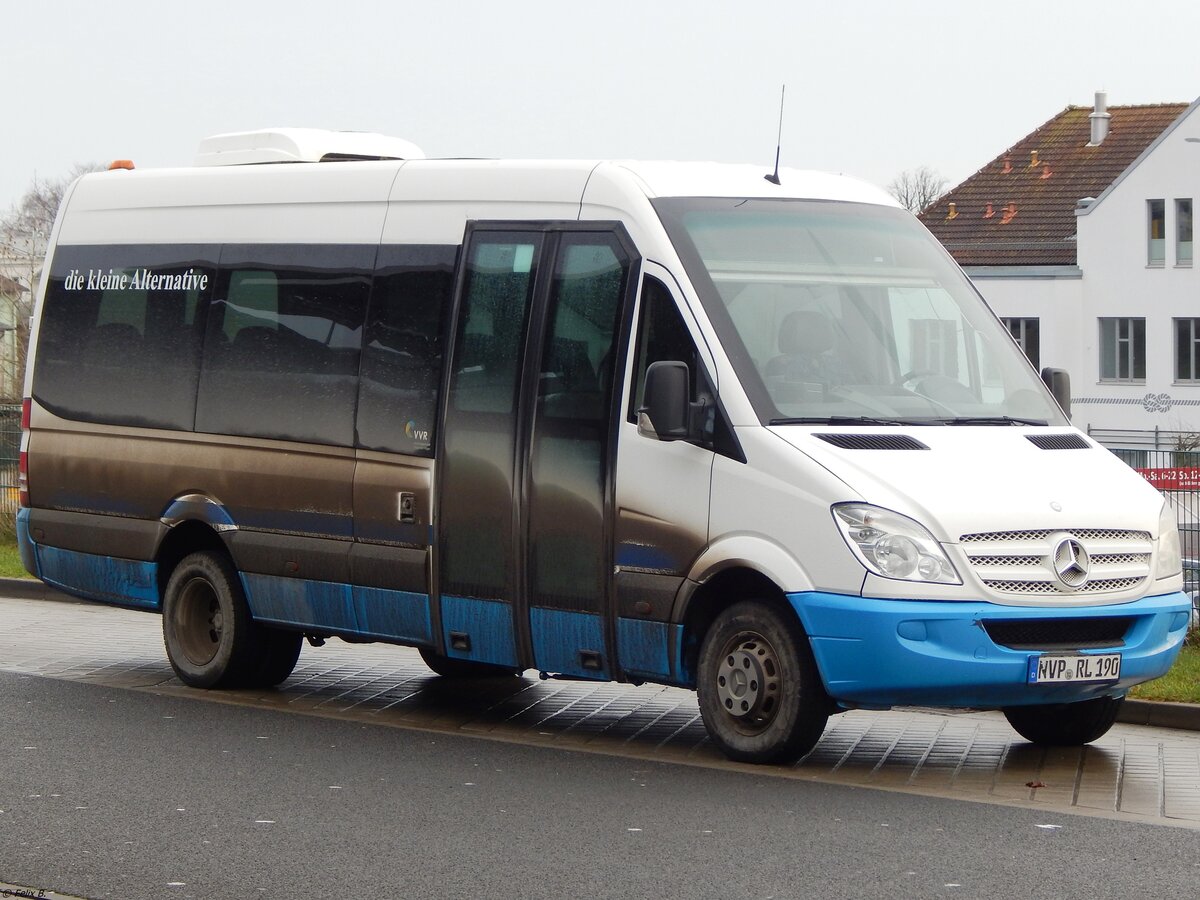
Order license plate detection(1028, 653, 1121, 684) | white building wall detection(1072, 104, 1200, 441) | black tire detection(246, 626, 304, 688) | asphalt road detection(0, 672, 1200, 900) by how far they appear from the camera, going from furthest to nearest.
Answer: white building wall detection(1072, 104, 1200, 441) < black tire detection(246, 626, 304, 688) < license plate detection(1028, 653, 1121, 684) < asphalt road detection(0, 672, 1200, 900)

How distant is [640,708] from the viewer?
1145cm

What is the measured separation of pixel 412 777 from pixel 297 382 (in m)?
2.95

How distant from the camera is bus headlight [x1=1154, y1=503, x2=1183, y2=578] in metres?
9.31

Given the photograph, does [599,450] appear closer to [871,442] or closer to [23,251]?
[871,442]

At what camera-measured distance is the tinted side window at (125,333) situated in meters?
12.1

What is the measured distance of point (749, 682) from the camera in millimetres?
9250

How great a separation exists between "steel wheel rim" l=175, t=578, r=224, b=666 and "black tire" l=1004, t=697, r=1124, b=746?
455 centimetres

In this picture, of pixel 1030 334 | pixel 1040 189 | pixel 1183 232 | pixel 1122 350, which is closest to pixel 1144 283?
pixel 1183 232

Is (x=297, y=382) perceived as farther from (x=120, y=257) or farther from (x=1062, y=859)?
(x=1062, y=859)

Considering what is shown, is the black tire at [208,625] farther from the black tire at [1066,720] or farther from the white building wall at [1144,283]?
the white building wall at [1144,283]

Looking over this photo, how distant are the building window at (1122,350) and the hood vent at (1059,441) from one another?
5381 cm

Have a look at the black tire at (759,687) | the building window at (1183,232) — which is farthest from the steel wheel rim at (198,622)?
the building window at (1183,232)

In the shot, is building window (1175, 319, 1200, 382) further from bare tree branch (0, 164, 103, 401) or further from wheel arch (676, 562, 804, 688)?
wheel arch (676, 562, 804, 688)

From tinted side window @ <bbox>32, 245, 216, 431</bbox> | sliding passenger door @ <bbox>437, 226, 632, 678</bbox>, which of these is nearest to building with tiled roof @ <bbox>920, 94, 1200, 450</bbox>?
tinted side window @ <bbox>32, 245, 216, 431</bbox>
